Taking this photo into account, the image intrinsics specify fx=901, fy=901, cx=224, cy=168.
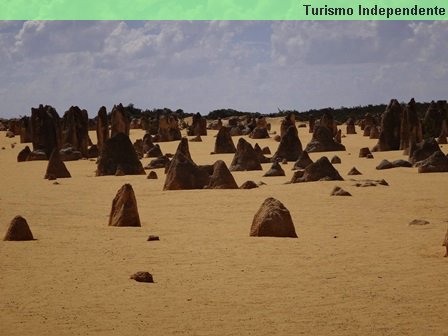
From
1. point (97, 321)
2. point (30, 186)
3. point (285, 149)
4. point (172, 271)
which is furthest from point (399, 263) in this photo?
point (285, 149)

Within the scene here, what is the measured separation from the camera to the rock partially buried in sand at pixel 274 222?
11.2 m

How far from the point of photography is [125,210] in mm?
12453

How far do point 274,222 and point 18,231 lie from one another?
3.13 meters

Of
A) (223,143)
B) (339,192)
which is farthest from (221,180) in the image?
(223,143)

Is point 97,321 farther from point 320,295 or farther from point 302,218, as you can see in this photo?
point 302,218

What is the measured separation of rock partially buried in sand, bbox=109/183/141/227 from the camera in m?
12.4

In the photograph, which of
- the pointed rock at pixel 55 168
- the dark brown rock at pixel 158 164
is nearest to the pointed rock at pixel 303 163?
the dark brown rock at pixel 158 164

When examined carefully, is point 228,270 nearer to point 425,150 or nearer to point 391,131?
point 425,150

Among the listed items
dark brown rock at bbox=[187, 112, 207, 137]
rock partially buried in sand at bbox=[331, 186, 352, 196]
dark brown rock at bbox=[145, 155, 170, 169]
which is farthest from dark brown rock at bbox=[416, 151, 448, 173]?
dark brown rock at bbox=[187, 112, 207, 137]

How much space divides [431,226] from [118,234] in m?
4.26

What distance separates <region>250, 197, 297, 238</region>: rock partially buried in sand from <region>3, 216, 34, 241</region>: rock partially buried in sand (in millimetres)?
2781

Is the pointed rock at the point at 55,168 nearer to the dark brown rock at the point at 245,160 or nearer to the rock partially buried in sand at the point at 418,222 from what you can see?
the dark brown rock at the point at 245,160

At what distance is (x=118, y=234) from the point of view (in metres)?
11.7

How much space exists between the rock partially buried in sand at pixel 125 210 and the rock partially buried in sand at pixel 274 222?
6.57ft
